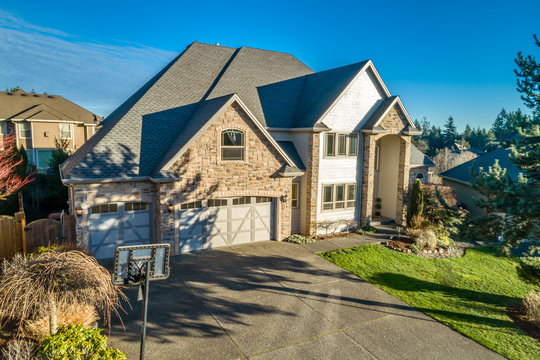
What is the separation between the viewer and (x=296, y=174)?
672 inches

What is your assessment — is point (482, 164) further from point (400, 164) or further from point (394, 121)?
point (394, 121)

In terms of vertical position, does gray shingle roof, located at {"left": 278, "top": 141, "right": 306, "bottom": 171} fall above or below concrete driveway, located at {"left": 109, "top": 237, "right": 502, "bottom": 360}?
above

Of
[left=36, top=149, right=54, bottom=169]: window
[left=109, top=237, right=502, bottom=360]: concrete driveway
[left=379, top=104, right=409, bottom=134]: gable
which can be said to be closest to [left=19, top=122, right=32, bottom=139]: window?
[left=36, top=149, right=54, bottom=169]: window

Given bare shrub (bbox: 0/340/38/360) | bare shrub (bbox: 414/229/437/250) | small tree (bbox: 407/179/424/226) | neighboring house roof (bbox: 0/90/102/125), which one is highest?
neighboring house roof (bbox: 0/90/102/125)

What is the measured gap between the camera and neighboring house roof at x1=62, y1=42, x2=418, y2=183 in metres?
14.6

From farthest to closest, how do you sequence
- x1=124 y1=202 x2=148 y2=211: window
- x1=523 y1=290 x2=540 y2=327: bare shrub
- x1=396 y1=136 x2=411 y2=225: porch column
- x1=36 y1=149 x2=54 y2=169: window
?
x1=36 y1=149 x2=54 y2=169: window → x1=396 y1=136 x2=411 y2=225: porch column → x1=124 y1=202 x2=148 y2=211: window → x1=523 y1=290 x2=540 y2=327: bare shrub

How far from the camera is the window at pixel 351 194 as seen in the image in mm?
19698

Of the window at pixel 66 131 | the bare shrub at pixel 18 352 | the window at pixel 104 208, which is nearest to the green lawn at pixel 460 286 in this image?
the window at pixel 104 208

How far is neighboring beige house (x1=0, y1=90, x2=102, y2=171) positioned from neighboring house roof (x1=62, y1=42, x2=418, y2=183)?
19.6 m

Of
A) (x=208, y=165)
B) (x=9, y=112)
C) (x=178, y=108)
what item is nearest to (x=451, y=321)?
(x=208, y=165)

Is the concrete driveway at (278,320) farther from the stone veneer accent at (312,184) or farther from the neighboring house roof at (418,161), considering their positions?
the neighboring house roof at (418,161)

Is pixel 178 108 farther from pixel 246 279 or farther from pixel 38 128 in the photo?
pixel 38 128

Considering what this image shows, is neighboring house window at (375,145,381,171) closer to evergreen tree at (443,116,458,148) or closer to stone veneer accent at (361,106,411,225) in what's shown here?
stone veneer accent at (361,106,411,225)

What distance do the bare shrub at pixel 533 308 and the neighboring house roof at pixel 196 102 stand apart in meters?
Result: 10.9
